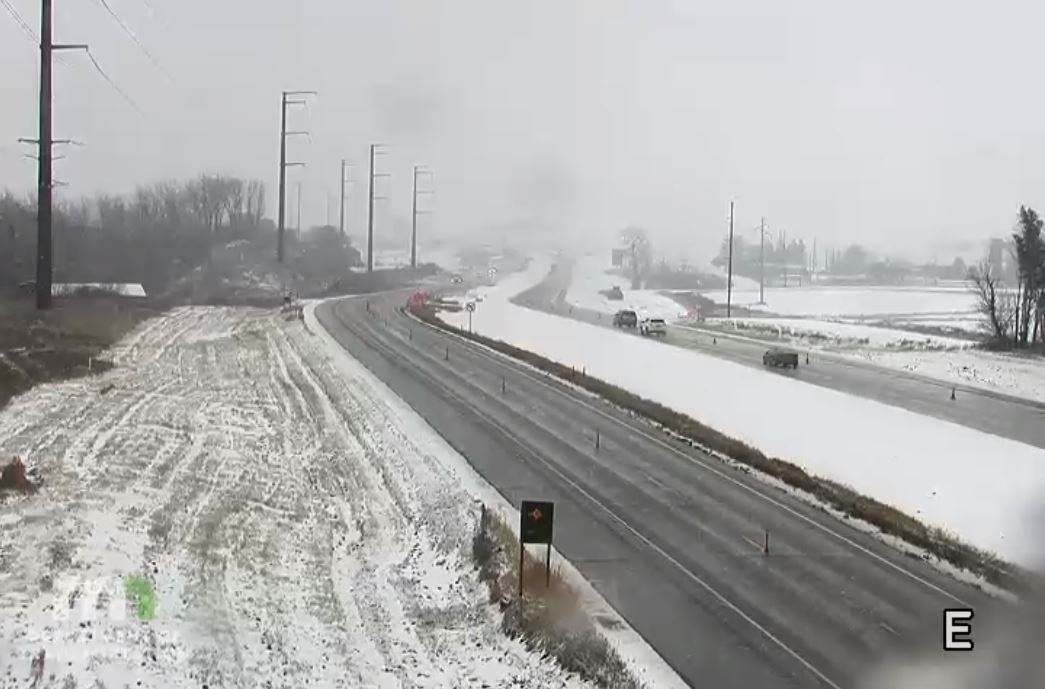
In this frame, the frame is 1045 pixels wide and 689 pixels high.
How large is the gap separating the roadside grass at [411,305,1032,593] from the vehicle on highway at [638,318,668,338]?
91.3 feet

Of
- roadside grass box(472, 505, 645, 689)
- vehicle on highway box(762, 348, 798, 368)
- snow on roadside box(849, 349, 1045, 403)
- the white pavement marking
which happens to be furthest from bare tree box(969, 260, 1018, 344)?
roadside grass box(472, 505, 645, 689)

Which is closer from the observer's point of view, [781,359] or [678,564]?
[678,564]

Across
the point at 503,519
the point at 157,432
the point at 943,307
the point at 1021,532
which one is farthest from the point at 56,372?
the point at 943,307

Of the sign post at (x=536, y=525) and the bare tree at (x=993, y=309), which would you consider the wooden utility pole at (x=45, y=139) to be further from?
the bare tree at (x=993, y=309)

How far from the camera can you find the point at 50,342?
36.0 meters

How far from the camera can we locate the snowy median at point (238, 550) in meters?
11.8

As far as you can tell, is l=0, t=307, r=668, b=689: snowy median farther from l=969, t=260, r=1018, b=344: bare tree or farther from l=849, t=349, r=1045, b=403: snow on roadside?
l=969, t=260, r=1018, b=344: bare tree

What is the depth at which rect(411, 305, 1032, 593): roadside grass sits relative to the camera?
15.9 m

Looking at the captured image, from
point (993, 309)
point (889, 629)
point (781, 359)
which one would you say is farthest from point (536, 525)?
point (993, 309)

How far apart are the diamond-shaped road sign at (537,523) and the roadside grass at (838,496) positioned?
651 cm

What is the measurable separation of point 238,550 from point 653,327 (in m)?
51.8

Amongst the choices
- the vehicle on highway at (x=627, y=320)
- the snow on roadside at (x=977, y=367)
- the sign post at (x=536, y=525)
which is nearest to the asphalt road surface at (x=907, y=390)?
the snow on roadside at (x=977, y=367)

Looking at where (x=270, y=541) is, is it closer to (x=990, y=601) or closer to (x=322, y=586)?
(x=322, y=586)

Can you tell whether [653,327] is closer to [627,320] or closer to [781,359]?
[627,320]
